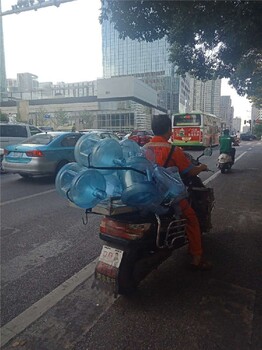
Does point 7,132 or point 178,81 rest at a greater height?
point 178,81

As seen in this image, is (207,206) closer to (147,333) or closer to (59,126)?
(147,333)

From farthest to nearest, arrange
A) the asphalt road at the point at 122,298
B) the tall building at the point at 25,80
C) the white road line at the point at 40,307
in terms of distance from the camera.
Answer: the tall building at the point at 25,80, the white road line at the point at 40,307, the asphalt road at the point at 122,298

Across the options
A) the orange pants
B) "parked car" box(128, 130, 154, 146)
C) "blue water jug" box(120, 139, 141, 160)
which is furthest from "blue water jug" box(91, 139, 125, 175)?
"parked car" box(128, 130, 154, 146)

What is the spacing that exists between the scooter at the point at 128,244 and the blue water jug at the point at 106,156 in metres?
0.31

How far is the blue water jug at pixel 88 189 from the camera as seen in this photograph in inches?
102

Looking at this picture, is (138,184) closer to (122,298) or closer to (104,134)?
(122,298)

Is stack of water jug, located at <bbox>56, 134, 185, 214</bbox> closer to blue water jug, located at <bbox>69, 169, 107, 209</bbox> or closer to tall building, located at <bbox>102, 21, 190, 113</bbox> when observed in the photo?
blue water jug, located at <bbox>69, 169, 107, 209</bbox>

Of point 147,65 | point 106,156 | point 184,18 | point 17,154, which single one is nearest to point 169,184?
point 106,156

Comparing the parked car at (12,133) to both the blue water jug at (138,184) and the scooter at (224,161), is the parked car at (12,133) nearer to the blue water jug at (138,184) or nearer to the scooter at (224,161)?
the scooter at (224,161)

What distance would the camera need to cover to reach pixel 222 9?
673cm

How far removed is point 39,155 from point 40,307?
6274mm

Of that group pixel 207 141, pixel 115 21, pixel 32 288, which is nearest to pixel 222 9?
pixel 115 21

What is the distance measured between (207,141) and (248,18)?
53.2ft

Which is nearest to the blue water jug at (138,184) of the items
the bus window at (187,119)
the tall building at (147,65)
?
the bus window at (187,119)
